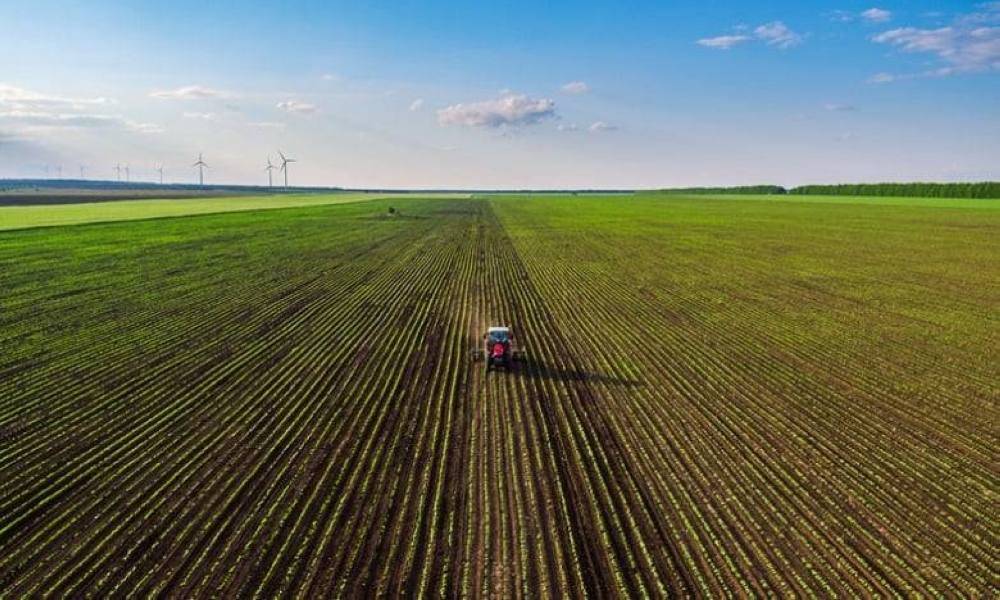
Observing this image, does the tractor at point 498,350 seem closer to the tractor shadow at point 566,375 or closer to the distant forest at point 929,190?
the tractor shadow at point 566,375

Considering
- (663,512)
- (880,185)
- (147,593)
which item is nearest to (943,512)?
(663,512)

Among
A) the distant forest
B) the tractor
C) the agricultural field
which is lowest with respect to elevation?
the agricultural field

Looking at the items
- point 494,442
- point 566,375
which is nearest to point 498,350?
point 566,375

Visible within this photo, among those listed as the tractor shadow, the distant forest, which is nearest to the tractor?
the tractor shadow

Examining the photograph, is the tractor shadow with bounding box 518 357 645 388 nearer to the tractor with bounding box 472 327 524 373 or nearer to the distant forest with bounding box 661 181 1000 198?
the tractor with bounding box 472 327 524 373

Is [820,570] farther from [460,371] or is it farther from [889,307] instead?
[889,307]

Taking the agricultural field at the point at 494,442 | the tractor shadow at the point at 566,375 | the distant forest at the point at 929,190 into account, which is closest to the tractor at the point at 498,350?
the agricultural field at the point at 494,442
